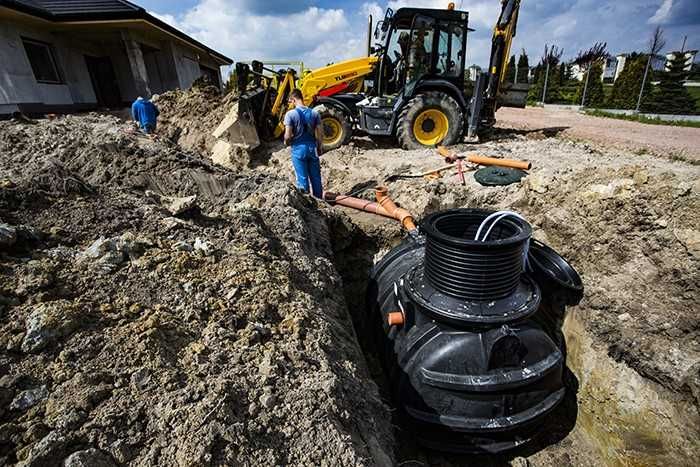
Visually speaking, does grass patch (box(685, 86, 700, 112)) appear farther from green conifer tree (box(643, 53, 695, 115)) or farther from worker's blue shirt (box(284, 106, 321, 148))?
worker's blue shirt (box(284, 106, 321, 148))

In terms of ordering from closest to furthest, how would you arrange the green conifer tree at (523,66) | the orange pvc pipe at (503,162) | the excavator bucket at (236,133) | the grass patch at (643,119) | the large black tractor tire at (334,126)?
1. the orange pvc pipe at (503,162)
2. the excavator bucket at (236,133)
3. the large black tractor tire at (334,126)
4. the grass patch at (643,119)
5. the green conifer tree at (523,66)

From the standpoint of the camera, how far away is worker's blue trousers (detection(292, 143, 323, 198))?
5.32 m

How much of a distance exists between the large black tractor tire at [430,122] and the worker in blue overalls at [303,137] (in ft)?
10.00

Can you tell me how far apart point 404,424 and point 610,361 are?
6.34 feet

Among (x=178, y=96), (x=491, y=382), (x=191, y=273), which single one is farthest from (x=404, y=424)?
(x=178, y=96)

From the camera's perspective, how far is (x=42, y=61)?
34.9ft

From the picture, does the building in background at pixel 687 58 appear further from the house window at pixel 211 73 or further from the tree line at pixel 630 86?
the house window at pixel 211 73

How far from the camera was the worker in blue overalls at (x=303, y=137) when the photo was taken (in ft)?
16.9

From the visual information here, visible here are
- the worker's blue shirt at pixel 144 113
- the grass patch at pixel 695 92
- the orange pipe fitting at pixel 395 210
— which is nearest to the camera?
the orange pipe fitting at pixel 395 210

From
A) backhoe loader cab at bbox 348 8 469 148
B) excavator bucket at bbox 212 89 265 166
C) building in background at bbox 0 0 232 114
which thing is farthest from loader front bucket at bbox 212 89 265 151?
building in background at bbox 0 0 232 114

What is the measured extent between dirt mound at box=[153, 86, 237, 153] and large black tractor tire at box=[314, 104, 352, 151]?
8.27ft

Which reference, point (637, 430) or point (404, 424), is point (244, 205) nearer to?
point (404, 424)

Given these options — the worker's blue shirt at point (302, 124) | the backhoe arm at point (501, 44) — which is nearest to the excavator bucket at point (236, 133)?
the worker's blue shirt at point (302, 124)

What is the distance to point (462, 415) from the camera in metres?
2.58
